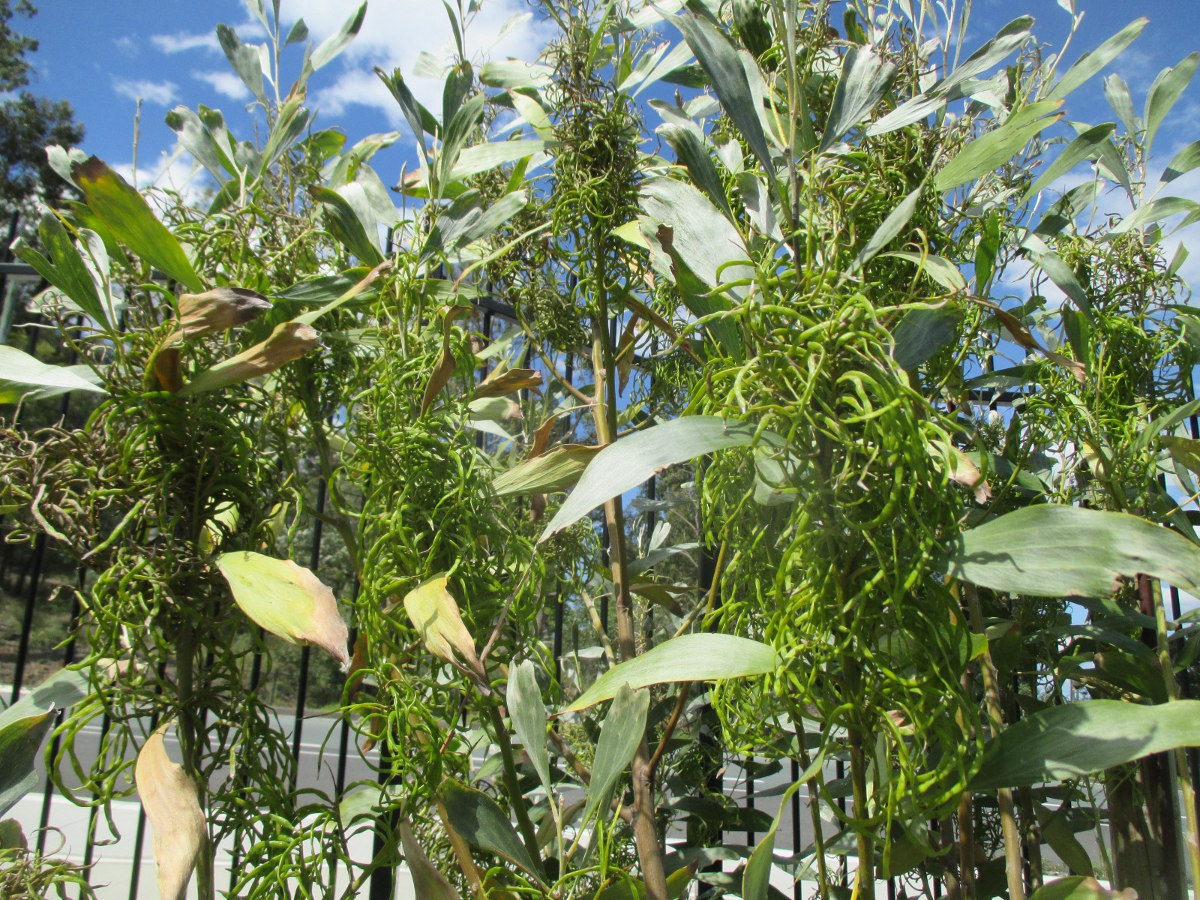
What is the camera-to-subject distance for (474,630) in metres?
0.63

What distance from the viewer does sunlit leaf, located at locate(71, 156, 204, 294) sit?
532 mm

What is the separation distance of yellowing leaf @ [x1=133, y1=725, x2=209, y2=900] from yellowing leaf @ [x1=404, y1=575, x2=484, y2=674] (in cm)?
18

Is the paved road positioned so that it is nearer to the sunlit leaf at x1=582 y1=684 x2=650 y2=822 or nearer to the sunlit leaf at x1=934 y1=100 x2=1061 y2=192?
the sunlit leaf at x1=582 y1=684 x2=650 y2=822

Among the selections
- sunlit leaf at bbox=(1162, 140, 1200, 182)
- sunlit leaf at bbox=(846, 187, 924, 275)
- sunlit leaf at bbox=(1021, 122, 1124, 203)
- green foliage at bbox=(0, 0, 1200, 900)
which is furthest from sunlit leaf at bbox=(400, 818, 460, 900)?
sunlit leaf at bbox=(1162, 140, 1200, 182)

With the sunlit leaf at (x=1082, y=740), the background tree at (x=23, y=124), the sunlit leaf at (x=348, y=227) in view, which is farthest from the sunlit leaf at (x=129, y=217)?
the background tree at (x=23, y=124)

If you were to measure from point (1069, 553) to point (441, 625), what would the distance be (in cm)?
38

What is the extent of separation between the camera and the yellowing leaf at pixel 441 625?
0.53 meters

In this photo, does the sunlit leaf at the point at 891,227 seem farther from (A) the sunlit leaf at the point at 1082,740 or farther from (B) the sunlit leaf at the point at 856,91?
(A) the sunlit leaf at the point at 1082,740

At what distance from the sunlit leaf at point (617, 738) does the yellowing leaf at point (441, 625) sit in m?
0.10

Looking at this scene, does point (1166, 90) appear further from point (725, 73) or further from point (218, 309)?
point (218, 309)

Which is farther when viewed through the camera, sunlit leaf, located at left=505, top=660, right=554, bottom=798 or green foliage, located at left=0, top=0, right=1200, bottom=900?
sunlit leaf, located at left=505, top=660, right=554, bottom=798

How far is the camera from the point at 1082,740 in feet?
1.43

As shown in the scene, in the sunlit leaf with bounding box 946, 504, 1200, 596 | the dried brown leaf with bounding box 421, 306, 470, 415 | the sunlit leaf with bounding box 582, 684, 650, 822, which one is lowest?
the sunlit leaf with bounding box 582, 684, 650, 822

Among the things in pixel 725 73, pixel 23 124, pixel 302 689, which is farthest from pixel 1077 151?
pixel 23 124
